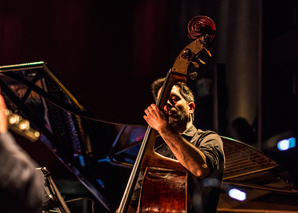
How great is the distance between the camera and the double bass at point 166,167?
1.58 metres

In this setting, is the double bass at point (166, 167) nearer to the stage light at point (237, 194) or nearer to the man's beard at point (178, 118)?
the man's beard at point (178, 118)

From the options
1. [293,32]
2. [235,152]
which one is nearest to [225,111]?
[293,32]

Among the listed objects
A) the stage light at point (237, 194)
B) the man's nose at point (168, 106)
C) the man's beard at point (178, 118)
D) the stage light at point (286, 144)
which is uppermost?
the stage light at point (286, 144)

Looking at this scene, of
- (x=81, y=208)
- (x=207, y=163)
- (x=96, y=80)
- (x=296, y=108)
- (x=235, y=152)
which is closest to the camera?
(x=207, y=163)

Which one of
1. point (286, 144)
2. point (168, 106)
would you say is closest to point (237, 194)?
point (286, 144)

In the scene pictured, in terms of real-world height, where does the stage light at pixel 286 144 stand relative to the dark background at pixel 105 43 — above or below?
below

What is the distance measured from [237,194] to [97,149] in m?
1.05

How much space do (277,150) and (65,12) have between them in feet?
8.47

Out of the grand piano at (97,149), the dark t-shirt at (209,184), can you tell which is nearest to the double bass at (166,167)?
the dark t-shirt at (209,184)

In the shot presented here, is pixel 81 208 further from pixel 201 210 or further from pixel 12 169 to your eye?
pixel 12 169

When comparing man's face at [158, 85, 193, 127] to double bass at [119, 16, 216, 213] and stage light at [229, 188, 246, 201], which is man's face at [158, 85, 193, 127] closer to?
double bass at [119, 16, 216, 213]

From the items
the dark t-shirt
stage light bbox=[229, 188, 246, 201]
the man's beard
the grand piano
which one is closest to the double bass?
the dark t-shirt

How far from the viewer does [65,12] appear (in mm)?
3785

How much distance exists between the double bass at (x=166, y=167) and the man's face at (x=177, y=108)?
0.57ft
